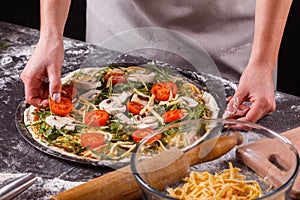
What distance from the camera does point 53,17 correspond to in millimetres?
2338

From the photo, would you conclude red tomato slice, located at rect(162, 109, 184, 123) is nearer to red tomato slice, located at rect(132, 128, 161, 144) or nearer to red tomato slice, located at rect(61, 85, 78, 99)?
red tomato slice, located at rect(132, 128, 161, 144)

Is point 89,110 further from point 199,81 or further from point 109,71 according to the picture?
point 199,81

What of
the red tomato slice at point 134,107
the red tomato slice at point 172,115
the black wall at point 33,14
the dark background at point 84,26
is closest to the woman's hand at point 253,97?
the red tomato slice at point 172,115

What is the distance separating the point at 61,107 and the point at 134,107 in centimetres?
25

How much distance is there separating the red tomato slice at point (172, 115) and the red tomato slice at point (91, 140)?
205 millimetres

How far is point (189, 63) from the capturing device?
2.19 m

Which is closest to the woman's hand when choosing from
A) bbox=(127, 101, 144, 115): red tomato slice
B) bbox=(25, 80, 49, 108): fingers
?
bbox=(127, 101, 144, 115): red tomato slice

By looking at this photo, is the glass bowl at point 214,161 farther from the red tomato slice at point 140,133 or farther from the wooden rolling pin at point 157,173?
the red tomato slice at point 140,133

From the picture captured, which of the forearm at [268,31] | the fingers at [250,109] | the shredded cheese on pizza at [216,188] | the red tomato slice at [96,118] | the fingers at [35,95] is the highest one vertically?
the forearm at [268,31]

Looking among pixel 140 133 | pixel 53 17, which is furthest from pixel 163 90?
pixel 53 17

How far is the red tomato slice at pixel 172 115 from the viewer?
2049 mm

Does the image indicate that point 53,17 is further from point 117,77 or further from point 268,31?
point 268,31

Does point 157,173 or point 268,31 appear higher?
point 268,31

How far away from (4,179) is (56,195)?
235 millimetres
